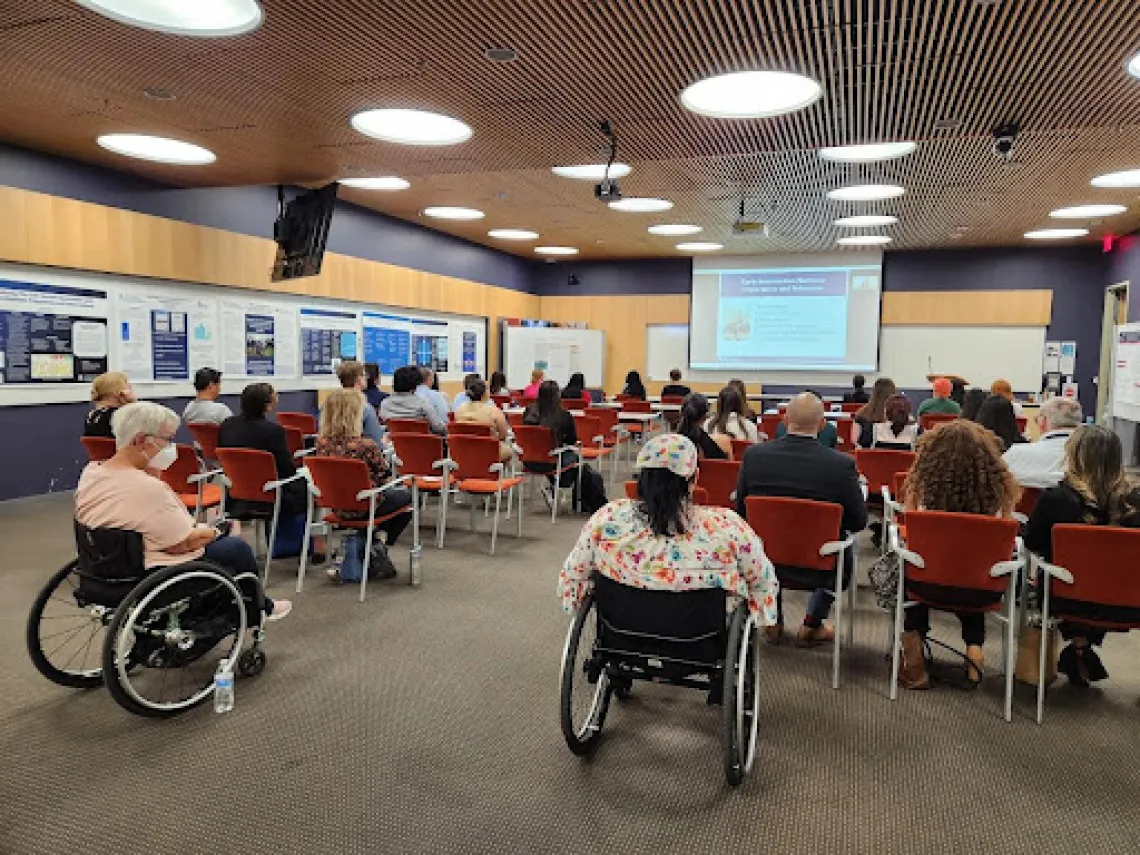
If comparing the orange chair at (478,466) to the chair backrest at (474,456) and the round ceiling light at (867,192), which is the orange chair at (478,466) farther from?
the round ceiling light at (867,192)

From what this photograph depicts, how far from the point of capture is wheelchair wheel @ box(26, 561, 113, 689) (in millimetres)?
2990

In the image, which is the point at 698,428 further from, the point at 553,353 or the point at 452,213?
the point at 553,353

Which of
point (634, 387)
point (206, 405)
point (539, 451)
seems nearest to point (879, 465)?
point (539, 451)

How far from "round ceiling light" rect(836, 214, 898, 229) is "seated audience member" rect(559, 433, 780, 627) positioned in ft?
31.1

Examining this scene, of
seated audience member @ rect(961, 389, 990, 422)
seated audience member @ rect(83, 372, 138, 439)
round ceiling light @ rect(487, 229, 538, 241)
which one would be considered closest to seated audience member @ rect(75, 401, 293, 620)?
seated audience member @ rect(83, 372, 138, 439)

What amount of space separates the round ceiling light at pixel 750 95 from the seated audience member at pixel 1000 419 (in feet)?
7.91

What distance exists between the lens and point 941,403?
7184mm

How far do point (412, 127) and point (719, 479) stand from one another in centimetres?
386

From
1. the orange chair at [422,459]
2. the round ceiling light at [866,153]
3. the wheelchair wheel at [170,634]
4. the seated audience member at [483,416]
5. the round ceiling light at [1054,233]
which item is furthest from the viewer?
the round ceiling light at [1054,233]

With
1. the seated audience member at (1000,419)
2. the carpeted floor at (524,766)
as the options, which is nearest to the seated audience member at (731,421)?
the seated audience member at (1000,419)

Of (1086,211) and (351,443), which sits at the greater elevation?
(1086,211)

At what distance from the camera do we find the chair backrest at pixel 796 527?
328 cm

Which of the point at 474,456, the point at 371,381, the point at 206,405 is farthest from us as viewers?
the point at 371,381

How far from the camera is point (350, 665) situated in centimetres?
353
